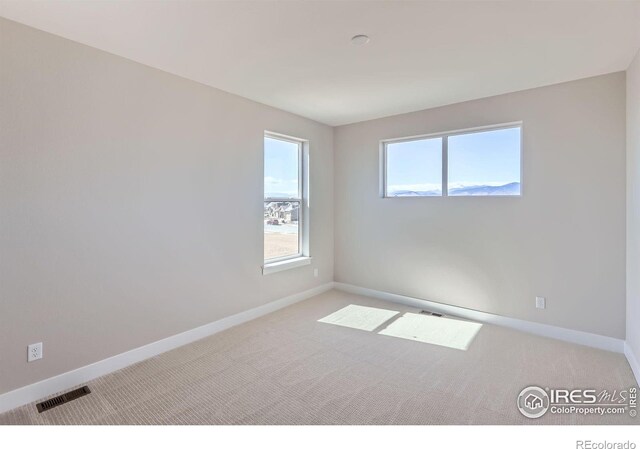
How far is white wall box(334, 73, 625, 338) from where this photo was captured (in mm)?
2895

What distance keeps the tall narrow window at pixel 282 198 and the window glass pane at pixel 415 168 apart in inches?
49.7

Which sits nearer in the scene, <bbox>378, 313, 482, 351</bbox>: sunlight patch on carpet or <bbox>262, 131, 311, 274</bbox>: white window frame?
<bbox>378, 313, 482, 351</bbox>: sunlight patch on carpet

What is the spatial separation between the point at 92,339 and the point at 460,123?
4.09m

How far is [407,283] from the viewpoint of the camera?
421cm

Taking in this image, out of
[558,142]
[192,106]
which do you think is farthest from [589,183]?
[192,106]

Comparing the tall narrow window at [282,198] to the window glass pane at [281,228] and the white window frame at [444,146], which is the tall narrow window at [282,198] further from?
the white window frame at [444,146]

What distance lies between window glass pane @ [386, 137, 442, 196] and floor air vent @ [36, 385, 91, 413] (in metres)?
3.77

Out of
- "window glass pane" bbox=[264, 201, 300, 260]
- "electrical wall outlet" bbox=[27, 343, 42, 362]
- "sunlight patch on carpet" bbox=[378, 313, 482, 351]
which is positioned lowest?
"sunlight patch on carpet" bbox=[378, 313, 482, 351]

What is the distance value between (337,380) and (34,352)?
208 cm

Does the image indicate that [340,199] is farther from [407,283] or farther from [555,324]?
[555,324]

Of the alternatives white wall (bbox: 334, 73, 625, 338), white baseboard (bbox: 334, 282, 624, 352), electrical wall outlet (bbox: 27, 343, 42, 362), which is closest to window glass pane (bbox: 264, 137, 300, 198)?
white wall (bbox: 334, 73, 625, 338)

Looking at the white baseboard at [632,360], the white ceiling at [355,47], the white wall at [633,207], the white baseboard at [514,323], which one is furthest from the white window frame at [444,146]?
the white baseboard at [632,360]

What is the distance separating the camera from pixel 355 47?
93.7 inches

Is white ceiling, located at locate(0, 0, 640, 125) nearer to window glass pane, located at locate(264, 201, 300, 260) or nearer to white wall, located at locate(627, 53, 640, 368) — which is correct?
white wall, located at locate(627, 53, 640, 368)
